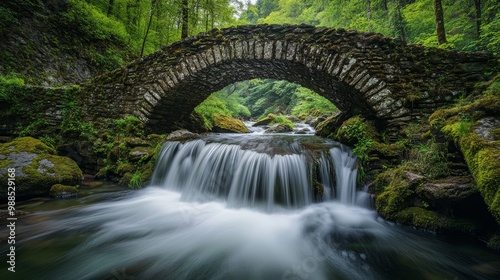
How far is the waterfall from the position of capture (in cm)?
383

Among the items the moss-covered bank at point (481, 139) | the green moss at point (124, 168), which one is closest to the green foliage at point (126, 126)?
the green moss at point (124, 168)

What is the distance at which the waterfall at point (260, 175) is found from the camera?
3832 mm

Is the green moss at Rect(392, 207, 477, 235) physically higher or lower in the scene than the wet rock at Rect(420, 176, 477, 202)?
lower

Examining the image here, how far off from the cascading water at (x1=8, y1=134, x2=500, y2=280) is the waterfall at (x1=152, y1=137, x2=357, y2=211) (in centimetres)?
2

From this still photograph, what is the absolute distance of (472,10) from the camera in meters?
8.00

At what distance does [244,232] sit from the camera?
295cm

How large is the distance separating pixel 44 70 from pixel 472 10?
15335 mm

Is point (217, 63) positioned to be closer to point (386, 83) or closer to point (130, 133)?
point (130, 133)

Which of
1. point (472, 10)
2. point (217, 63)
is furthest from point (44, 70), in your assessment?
point (472, 10)

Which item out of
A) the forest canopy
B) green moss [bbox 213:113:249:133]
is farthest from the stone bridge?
the forest canopy

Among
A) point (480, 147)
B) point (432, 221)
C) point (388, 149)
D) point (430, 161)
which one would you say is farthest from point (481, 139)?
point (388, 149)

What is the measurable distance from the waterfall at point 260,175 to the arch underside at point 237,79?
152cm

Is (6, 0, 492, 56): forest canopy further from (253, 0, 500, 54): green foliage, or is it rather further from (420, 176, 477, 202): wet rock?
(420, 176, 477, 202): wet rock

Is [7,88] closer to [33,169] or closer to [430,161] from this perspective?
[33,169]
